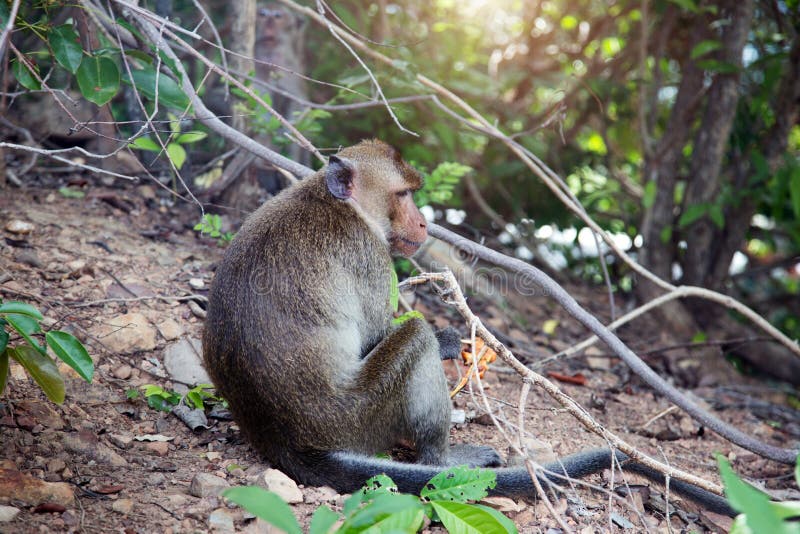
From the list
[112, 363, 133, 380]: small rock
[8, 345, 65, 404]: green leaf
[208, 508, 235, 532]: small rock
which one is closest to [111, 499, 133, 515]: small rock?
[208, 508, 235, 532]: small rock

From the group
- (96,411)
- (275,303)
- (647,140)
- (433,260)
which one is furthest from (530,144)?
(96,411)

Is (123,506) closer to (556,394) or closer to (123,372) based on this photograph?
(123,372)

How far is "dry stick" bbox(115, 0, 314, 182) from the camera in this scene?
12.5ft

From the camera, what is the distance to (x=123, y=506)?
2.75 m

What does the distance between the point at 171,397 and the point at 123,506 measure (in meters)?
0.92

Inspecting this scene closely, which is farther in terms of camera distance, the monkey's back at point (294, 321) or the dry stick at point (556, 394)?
the monkey's back at point (294, 321)

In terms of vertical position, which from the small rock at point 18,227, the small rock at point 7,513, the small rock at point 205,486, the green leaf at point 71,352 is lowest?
the small rock at point 7,513

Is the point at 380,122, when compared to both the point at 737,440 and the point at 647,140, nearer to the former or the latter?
the point at 647,140

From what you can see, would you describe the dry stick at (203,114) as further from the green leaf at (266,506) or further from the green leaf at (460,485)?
the green leaf at (266,506)

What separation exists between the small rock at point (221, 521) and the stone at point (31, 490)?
0.52 metres

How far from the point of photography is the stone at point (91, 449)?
121 inches

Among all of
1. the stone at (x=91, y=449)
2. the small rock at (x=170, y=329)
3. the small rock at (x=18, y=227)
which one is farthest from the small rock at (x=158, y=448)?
the small rock at (x=18, y=227)

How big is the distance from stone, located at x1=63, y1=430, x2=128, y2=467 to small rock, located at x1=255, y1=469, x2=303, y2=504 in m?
0.64

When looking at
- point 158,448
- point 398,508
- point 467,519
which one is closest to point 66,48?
point 158,448
